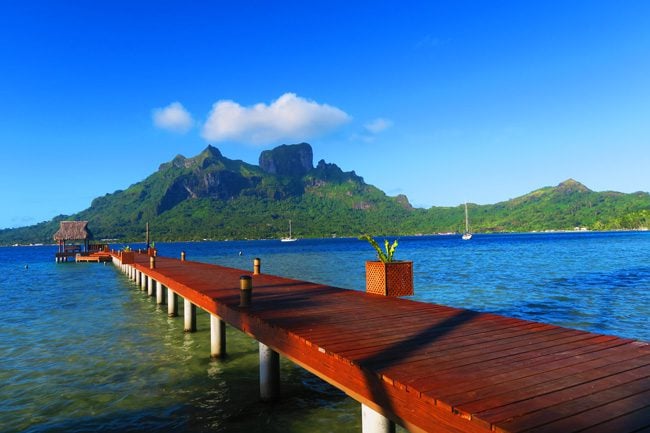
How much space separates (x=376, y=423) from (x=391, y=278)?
651 centimetres

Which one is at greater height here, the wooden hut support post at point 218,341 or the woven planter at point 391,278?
the woven planter at point 391,278

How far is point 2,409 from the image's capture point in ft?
29.1

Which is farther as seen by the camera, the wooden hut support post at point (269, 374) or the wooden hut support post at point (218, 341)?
the wooden hut support post at point (218, 341)

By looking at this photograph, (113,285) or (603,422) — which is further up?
(603,422)

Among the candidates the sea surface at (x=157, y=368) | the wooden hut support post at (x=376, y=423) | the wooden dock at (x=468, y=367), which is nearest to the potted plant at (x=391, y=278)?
the wooden dock at (x=468, y=367)

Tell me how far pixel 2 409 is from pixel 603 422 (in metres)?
10.7

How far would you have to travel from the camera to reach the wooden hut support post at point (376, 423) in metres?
4.98

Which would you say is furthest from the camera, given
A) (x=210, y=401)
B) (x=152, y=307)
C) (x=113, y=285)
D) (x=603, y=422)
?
(x=113, y=285)

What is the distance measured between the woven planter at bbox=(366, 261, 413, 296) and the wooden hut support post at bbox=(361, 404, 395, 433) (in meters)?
6.30

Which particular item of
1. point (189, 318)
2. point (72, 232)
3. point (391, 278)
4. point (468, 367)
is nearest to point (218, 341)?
point (189, 318)

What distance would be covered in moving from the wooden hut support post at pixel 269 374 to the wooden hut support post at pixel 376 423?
3800mm

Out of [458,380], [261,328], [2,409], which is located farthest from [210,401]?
[458,380]

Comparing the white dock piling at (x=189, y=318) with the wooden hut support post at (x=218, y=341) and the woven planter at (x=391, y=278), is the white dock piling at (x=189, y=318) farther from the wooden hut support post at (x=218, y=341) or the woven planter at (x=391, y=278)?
the woven planter at (x=391, y=278)

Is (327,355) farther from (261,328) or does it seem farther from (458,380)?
(261,328)
